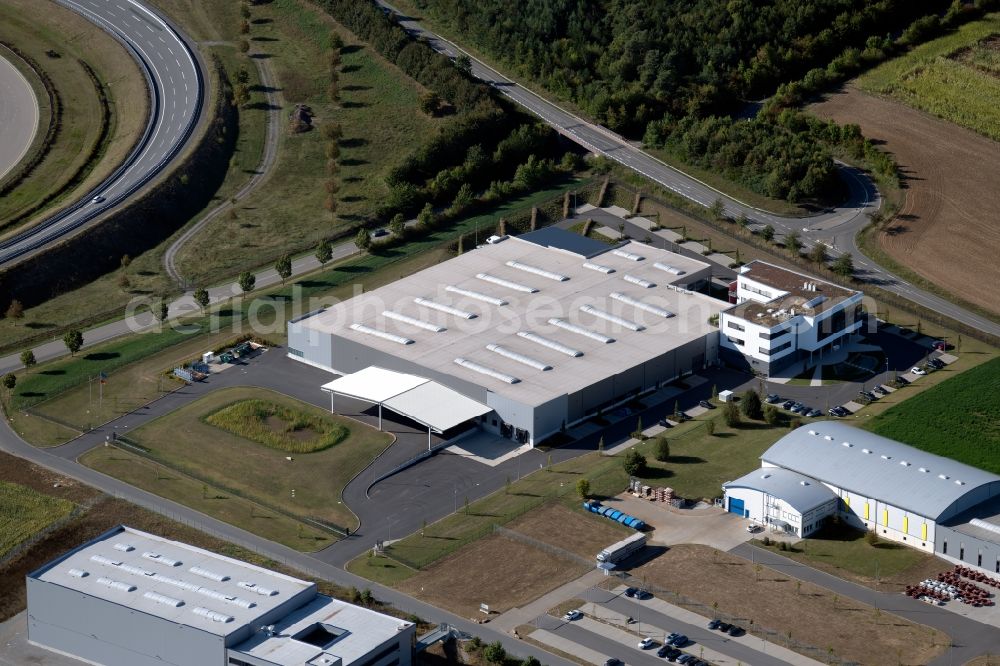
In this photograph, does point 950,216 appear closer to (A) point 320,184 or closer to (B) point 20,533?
(A) point 320,184

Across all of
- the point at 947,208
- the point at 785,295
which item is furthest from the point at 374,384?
the point at 947,208

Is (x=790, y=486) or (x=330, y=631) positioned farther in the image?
(x=790, y=486)

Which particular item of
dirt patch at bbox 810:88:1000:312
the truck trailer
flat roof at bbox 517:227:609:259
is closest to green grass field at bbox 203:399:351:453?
the truck trailer

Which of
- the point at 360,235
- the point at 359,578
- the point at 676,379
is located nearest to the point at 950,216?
the point at 676,379

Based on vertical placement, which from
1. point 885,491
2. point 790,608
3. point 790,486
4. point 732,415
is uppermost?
point 885,491

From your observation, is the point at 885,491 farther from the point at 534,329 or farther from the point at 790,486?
the point at 534,329

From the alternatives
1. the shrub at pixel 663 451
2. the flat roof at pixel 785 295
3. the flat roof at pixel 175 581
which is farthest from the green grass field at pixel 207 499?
the flat roof at pixel 785 295

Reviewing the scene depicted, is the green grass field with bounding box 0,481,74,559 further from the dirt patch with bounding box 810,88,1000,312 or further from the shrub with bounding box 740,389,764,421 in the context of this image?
the dirt patch with bounding box 810,88,1000,312

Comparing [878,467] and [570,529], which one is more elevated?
[878,467]
